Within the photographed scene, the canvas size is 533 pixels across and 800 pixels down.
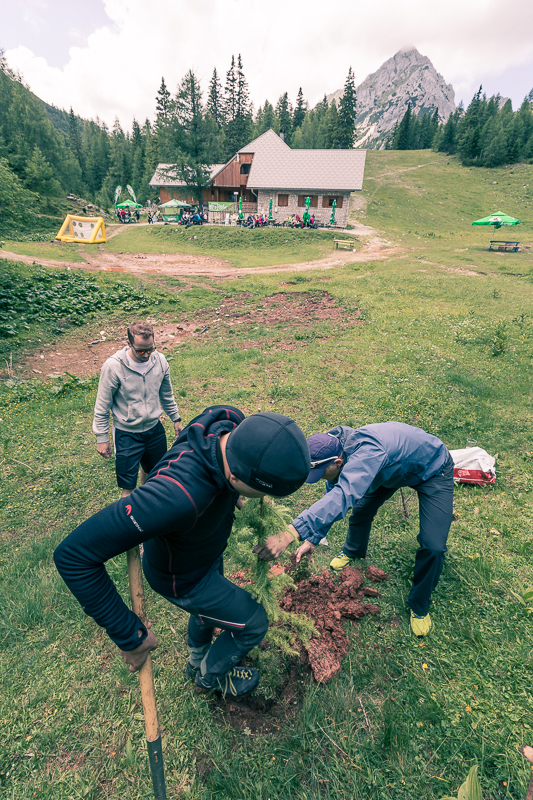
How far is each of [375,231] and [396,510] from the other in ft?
113

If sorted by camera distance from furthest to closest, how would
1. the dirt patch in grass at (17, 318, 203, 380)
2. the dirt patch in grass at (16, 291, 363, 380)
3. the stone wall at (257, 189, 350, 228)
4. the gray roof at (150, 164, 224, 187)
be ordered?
the gray roof at (150, 164, 224, 187) < the stone wall at (257, 189, 350, 228) < the dirt patch in grass at (16, 291, 363, 380) < the dirt patch in grass at (17, 318, 203, 380)

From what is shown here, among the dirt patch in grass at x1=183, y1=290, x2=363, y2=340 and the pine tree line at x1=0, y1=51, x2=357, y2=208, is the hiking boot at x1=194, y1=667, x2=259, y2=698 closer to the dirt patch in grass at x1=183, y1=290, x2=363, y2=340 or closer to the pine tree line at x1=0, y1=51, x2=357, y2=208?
the dirt patch in grass at x1=183, y1=290, x2=363, y2=340

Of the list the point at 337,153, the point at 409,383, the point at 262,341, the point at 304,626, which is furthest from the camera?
the point at 337,153

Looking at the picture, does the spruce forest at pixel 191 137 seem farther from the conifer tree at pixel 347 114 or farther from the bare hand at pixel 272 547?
the bare hand at pixel 272 547

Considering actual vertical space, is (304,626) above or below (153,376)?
below

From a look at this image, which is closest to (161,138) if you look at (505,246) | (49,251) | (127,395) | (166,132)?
(166,132)

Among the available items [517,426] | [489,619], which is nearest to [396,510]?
[489,619]

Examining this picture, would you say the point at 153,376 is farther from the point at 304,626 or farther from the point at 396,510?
the point at 396,510

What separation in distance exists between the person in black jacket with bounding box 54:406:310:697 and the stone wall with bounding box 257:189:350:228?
123 ft

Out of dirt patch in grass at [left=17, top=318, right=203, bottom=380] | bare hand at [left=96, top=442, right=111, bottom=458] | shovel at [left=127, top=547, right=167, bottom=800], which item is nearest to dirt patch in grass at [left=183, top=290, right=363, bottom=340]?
dirt patch in grass at [left=17, top=318, right=203, bottom=380]

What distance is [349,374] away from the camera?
29.2 feet

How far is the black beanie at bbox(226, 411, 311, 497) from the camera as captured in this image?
1696mm

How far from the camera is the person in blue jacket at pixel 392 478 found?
2.85 m

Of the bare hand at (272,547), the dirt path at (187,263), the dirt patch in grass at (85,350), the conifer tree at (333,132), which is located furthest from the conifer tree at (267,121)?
the bare hand at (272,547)
